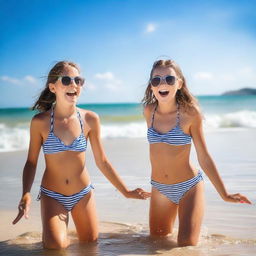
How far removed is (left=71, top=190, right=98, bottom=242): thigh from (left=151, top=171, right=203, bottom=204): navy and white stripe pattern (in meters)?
0.76

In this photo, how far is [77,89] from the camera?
4.45 m

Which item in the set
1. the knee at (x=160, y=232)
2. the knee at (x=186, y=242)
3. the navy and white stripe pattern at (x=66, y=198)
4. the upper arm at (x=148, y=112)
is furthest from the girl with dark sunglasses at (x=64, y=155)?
the knee at (x=186, y=242)

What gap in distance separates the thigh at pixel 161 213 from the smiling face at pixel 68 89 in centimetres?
132

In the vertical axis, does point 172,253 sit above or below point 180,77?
below

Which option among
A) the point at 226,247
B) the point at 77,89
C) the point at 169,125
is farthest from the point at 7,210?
the point at 226,247

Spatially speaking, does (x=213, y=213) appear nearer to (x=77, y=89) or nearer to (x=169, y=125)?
(x=169, y=125)

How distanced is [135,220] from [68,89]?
2010mm

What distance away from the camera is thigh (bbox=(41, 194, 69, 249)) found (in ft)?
13.5

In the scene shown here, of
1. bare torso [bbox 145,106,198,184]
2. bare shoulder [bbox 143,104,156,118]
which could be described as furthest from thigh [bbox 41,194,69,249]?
bare shoulder [bbox 143,104,156,118]

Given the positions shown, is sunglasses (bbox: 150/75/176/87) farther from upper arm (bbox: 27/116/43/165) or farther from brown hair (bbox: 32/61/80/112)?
upper arm (bbox: 27/116/43/165)

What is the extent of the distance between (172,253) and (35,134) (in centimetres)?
179

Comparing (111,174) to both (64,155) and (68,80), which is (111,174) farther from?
(68,80)

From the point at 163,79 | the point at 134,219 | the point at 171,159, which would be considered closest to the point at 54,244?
the point at 171,159

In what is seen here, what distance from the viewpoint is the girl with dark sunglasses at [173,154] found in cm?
444
